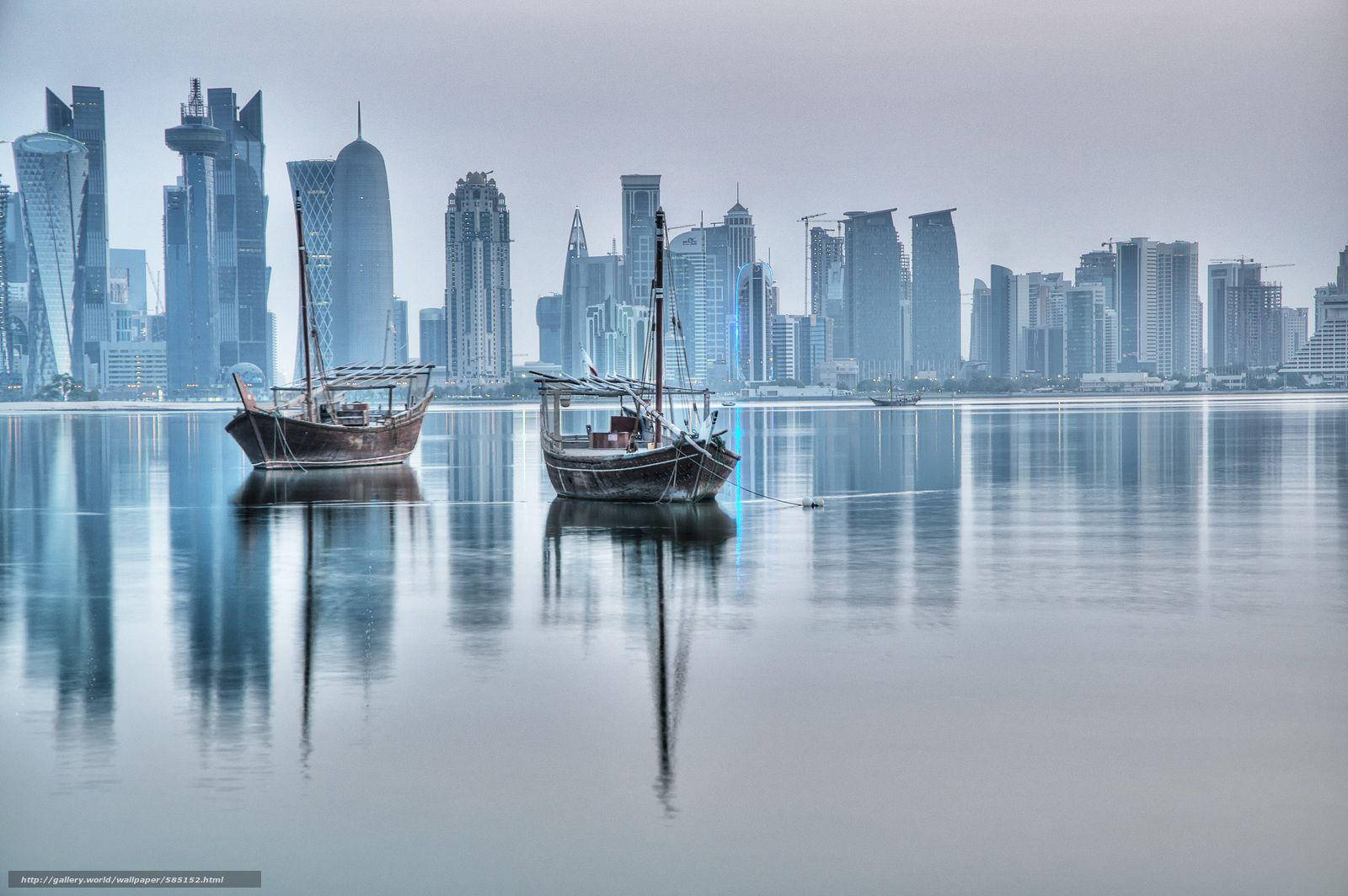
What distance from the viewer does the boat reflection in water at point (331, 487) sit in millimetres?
44000

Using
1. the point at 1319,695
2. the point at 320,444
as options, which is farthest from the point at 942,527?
the point at 320,444

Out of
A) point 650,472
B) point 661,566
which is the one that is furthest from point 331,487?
point 661,566

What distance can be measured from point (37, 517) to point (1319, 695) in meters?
36.3

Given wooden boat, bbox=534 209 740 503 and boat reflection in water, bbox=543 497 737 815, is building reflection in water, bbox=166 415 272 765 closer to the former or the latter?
boat reflection in water, bbox=543 497 737 815

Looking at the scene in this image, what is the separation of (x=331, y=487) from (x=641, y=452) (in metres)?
16.3

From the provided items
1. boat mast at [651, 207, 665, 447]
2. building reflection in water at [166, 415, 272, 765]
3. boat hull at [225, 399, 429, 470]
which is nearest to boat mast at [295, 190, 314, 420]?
boat hull at [225, 399, 429, 470]

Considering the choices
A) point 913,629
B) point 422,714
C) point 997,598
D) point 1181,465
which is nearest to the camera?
point 422,714

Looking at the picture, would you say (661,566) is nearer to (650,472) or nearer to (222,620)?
(222,620)


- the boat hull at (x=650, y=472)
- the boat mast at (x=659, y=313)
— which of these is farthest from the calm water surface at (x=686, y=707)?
the boat mast at (x=659, y=313)

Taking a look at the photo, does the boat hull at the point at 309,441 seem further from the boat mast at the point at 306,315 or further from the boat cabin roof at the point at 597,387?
the boat cabin roof at the point at 597,387

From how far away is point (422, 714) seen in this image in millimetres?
14578

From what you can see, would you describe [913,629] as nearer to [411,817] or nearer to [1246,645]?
[1246,645]

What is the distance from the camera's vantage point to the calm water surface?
1055 centimetres

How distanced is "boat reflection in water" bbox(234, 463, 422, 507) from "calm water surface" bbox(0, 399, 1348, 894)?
9499 millimetres
